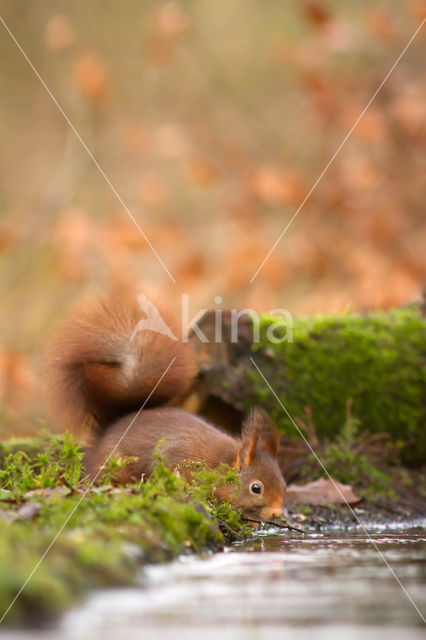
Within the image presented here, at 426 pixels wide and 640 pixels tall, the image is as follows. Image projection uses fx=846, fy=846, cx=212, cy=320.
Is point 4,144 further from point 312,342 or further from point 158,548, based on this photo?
point 158,548

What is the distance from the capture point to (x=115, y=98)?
9742 mm

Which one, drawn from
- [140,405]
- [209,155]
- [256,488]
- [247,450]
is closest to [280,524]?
[256,488]

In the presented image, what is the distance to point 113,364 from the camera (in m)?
3.52

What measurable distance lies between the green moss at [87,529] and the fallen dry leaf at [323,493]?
23.0 inches

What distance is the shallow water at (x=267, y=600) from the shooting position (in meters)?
1.29

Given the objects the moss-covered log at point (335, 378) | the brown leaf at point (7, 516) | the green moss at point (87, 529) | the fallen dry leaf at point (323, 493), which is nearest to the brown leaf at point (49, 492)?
the green moss at point (87, 529)

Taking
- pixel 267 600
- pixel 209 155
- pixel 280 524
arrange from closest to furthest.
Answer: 1. pixel 267 600
2. pixel 280 524
3. pixel 209 155

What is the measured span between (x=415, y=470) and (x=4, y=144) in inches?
303

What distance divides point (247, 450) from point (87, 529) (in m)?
1.43

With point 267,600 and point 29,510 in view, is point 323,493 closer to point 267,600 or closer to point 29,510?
point 29,510

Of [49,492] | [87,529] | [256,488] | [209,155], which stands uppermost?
[209,155]

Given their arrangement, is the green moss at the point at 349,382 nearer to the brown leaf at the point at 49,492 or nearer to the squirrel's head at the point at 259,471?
the squirrel's head at the point at 259,471

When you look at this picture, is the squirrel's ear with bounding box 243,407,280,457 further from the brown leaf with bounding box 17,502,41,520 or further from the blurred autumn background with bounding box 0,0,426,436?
the blurred autumn background with bounding box 0,0,426,436

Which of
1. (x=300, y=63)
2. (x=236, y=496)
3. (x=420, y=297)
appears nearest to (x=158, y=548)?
(x=236, y=496)
